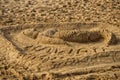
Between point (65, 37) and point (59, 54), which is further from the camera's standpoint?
point (65, 37)

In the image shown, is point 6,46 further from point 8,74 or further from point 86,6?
point 86,6

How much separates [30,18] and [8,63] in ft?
5.95

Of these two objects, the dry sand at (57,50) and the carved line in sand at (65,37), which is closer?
the dry sand at (57,50)

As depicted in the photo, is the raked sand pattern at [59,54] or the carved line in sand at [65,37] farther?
the carved line in sand at [65,37]

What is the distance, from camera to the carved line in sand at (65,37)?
12.8 ft

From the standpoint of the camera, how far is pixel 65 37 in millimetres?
3979

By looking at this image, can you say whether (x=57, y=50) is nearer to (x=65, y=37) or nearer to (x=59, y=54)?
(x=59, y=54)

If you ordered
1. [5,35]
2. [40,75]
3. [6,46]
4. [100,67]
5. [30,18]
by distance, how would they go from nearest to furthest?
[40,75], [100,67], [6,46], [5,35], [30,18]

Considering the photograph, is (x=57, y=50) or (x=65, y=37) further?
(x=65, y=37)

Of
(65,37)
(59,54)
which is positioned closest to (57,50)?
(59,54)

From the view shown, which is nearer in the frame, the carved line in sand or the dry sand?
the dry sand

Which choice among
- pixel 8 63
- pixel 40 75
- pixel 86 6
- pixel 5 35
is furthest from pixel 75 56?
pixel 86 6

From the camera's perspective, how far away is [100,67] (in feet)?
11.4

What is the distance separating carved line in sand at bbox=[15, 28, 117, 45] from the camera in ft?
12.8
